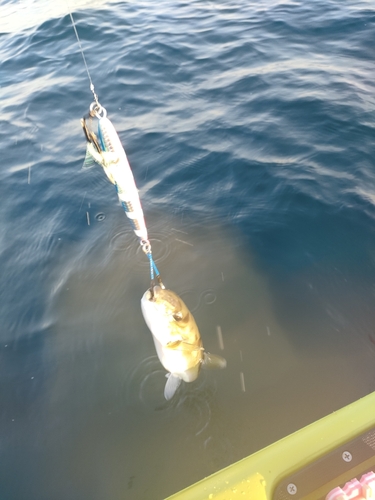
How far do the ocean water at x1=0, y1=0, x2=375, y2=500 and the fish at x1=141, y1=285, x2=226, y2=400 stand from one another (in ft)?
1.00

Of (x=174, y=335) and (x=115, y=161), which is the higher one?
(x=115, y=161)

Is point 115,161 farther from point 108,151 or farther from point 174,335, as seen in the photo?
point 174,335

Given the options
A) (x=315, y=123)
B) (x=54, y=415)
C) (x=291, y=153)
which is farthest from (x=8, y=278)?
(x=315, y=123)

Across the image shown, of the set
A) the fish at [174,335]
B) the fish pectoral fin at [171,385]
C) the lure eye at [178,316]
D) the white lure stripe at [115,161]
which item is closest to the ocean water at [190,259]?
the fish pectoral fin at [171,385]

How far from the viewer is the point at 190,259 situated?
4547mm

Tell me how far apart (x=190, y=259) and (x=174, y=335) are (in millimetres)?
1732

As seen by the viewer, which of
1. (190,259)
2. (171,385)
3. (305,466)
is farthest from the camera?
(190,259)

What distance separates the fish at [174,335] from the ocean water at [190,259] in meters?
0.31

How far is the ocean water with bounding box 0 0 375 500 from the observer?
10.5 ft

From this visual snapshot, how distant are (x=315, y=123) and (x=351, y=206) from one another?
199 cm

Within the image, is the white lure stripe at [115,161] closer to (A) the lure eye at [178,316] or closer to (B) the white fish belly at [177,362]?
(A) the lure eye at [178,316]

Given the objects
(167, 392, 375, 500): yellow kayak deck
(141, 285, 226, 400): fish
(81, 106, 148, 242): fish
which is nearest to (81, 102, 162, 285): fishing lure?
(81, 106, 148, 242): fish

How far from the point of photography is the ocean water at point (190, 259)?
3.19m

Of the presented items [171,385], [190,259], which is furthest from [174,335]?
[190,259]
